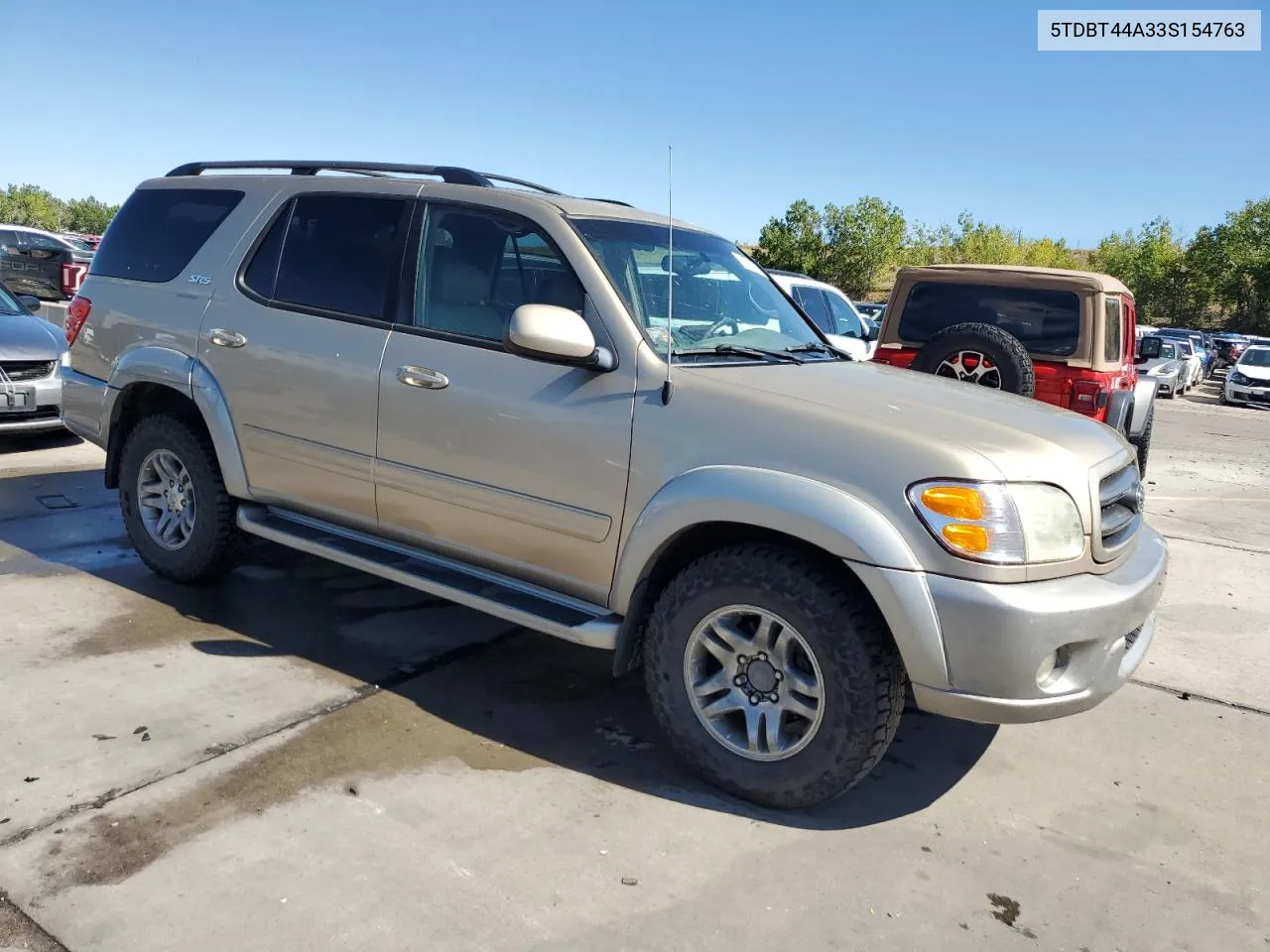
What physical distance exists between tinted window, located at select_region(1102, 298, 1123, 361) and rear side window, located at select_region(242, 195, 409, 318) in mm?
5231

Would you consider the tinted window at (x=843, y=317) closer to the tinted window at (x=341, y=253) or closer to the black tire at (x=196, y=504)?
the tinted window at (x=341, y=253)

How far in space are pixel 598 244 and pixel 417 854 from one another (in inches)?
85.6

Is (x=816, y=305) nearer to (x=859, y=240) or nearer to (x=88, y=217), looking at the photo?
(x=859, y=240)

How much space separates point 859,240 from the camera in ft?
186

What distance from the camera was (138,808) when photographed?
302 cm

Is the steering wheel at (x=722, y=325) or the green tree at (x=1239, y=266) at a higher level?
the green tree at (x=1239, y=266)

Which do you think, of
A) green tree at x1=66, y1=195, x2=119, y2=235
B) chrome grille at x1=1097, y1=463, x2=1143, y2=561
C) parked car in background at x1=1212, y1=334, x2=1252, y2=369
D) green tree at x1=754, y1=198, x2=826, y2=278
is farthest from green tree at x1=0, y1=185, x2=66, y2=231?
chrome grille at x1=1097, y1=463, x2=1143, y2=561

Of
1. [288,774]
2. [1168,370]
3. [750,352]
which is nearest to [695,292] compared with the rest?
[750,352]

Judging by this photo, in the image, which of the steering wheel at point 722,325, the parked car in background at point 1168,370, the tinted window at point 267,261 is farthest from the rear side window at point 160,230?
the parked car in background at point 1168,370

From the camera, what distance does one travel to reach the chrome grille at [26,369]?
7844mm

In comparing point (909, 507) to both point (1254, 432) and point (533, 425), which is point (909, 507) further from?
point (1254, 432)

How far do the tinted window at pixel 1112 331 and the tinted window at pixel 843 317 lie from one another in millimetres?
4447

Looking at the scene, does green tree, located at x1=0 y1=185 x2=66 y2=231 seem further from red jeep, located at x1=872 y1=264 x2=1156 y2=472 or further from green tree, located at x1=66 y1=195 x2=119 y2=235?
red jeep, located at x1=872 y1=264 x2=1156 y2=472

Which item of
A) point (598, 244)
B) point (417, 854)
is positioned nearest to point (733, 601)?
point (417, 854)
